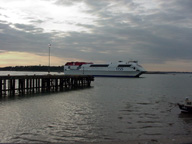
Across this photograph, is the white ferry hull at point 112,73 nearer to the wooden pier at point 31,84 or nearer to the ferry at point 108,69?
the ferry at point 108,69

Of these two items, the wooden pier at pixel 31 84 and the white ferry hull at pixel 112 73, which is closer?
the wooden pier at pixel 31 84

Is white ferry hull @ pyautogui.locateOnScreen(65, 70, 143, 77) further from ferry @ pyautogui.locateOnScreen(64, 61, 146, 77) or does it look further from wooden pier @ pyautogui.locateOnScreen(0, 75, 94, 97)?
wooden pier @ pyautogui.locateOnScreen(0, 75, 94, 97)

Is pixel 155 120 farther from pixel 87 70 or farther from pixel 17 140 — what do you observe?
pixel 87 70

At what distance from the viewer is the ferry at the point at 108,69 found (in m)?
108

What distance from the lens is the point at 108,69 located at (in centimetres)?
11344

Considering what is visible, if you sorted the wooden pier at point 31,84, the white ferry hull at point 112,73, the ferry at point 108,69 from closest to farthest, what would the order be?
the wooden pier at point 31,84, the ferry at point 108,69, the white ferry hull at point 112,73

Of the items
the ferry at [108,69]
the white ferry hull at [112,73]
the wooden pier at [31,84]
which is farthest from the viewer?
the white ferry hull at [112,73]

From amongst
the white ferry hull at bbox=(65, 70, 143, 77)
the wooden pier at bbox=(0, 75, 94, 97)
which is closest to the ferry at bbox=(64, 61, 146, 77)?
the white ferry hull at bbox=(65, 70, 143, 77)

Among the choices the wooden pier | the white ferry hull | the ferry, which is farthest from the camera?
the white ferry hull

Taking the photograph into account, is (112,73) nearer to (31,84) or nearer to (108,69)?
(108,69)

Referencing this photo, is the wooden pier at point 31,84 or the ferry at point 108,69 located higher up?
the ferry at point 108,69

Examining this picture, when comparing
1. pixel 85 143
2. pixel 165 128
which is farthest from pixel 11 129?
pixel 165 128

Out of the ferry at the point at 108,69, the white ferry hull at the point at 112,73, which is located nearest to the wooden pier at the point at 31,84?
the ferry at the point at 108,69

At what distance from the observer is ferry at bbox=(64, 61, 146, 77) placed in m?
108
